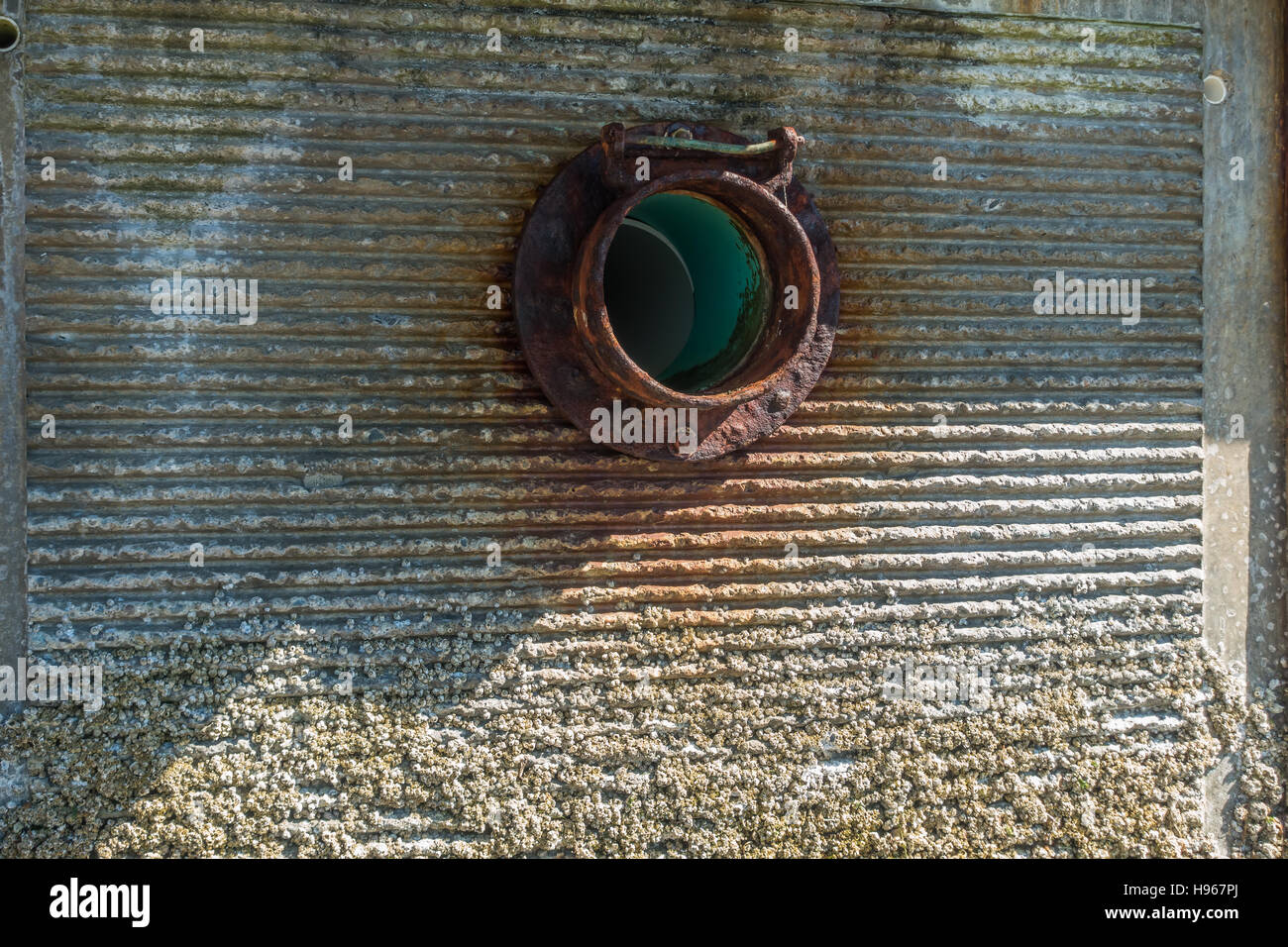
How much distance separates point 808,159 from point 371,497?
7.02 feet

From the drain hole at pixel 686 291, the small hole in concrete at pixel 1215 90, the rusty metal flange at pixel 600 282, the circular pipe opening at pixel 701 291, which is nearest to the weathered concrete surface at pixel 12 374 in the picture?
the rusty metal flange at pixel 600 282

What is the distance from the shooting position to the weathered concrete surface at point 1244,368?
3.93m

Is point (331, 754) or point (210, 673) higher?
point (210, 673)

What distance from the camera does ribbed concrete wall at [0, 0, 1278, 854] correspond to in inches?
128

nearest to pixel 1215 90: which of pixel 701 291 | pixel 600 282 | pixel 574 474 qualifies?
pixel 701 291

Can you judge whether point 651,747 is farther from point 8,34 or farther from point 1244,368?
point 8,34

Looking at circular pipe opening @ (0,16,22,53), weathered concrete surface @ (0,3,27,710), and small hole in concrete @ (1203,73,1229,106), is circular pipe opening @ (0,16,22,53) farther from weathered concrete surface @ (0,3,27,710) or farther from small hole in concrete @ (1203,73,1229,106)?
small hole in concrete @ (1203,73,1229,106)

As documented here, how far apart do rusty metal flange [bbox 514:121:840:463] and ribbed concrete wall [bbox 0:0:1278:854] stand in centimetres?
14

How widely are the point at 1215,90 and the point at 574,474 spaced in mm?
3195

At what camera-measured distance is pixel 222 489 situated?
3.32 metres

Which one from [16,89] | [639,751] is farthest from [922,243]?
[16,89]

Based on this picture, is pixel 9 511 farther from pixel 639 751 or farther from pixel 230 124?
pixel 639 751

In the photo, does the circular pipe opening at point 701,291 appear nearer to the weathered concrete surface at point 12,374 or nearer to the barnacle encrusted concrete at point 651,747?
the barnacle encrusted concrete at point 651,747

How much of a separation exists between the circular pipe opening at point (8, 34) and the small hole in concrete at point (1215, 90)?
461 cm
